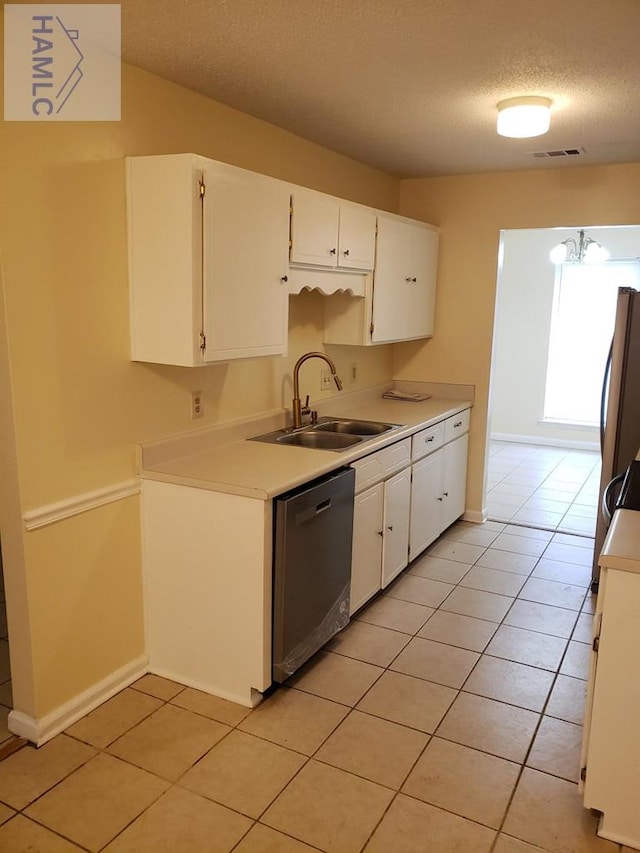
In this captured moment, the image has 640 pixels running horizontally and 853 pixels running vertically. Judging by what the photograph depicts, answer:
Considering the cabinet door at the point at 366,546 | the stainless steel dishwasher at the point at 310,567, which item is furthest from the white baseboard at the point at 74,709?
the cabinet door at the point at 366,546

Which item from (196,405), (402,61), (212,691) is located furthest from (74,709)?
(402,61)

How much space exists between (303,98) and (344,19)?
0.82 meters

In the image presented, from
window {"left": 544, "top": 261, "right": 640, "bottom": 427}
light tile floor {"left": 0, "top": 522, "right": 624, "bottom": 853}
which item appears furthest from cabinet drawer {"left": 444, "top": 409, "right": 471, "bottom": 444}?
window {"left": 544, "top": 261, "right": 640, "bottom": 427}

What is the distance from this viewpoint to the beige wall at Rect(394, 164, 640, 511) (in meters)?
4.07

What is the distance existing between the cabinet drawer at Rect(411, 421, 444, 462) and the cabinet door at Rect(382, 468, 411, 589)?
0.44ft

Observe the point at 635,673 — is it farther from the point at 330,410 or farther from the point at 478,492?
the point at 478,492

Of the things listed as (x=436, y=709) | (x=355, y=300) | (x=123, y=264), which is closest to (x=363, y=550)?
(x=436, y=709)

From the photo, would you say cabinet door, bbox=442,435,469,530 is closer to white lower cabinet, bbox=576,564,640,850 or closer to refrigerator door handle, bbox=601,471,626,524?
refrigerator door handle, bbox=601,471,626,524

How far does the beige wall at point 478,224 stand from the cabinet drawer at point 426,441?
0.69 meters

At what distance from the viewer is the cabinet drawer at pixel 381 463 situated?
306 centimetres

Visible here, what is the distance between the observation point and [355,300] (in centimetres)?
374

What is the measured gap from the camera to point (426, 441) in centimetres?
A: 384

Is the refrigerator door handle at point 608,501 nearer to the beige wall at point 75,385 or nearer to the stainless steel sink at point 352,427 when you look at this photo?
the stainless steel sink at point 352,427

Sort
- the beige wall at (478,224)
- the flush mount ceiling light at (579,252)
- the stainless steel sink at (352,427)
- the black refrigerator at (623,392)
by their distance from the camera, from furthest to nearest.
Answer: the flush mount ceiling light at (579,252) < the beige wall at (478,224) < the stainless steel sink at (352,427) < the black refrigerator at (623,392)
